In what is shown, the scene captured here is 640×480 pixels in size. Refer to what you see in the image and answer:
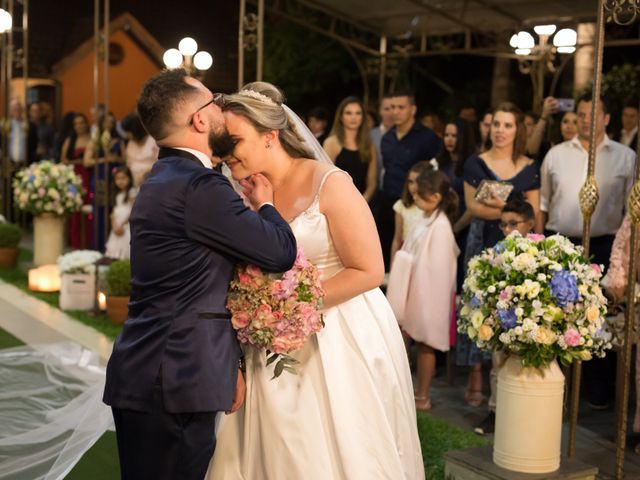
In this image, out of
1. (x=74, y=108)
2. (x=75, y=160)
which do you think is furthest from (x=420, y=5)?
(x=74, y=108)

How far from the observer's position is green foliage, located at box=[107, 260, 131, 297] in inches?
335

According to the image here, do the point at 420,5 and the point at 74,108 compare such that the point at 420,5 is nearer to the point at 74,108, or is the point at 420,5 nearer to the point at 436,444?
the point at 436,444

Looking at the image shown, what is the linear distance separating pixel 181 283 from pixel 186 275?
1.2 inches

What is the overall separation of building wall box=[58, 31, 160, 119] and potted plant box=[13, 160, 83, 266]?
11.0 m

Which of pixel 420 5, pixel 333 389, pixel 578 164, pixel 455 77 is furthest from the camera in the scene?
pixel 455 77

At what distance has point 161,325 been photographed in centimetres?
315

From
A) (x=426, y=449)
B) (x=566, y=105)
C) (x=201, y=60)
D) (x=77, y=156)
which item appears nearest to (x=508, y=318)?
(x=426, y=449)

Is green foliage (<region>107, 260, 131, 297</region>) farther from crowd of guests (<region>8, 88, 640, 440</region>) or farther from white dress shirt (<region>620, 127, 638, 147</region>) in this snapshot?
white dress shirt (<region>620, 127, 638, 147</region>)

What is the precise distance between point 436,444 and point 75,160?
365 inches

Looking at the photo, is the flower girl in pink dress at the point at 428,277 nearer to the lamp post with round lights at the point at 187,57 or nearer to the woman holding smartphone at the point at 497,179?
the woman holding smartphone at the point at 497,179

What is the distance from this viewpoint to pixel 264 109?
3576 millimetres

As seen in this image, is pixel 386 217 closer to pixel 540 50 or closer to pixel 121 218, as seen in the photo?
pixel 121 218

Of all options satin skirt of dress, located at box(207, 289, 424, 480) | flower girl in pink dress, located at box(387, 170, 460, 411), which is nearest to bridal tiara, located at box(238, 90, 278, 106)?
satin skirt of dress, located at box(207, 289, 424, 480)

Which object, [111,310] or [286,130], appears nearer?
[286,130]
